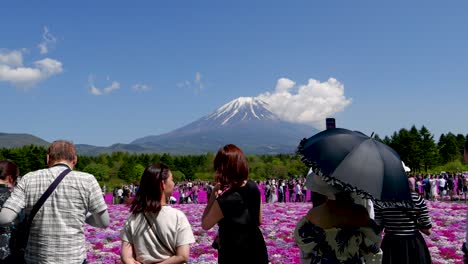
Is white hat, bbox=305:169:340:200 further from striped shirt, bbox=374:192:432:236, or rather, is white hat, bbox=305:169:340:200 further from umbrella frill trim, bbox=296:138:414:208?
striped shirt, bbox=374:192:432:236

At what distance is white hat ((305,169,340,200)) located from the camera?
11.1 feet

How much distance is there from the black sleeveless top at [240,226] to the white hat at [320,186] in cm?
91

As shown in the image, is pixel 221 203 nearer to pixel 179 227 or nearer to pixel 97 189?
pixel 179 227

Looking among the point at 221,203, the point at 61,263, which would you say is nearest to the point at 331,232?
the point at 221,203

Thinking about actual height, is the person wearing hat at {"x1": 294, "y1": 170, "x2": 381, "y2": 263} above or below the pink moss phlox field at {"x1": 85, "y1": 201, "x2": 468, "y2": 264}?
above

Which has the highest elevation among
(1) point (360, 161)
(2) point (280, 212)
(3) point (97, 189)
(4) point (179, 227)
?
(1) point (360, 161)

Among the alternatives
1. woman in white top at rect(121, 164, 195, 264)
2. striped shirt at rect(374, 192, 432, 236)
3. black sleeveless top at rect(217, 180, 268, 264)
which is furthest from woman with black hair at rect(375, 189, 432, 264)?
woman in white top at rect(121, 164, 195, 264)

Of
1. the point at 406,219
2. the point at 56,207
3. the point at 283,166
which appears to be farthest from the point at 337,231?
the point at 283,166

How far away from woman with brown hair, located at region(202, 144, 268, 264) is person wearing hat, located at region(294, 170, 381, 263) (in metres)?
0.96

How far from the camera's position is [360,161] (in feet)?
11.3

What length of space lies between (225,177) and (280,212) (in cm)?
1671

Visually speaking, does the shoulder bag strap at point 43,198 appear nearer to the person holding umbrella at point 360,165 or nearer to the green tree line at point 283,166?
the person holding umbrella at point 360,165

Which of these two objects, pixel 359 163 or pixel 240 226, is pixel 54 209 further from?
pixel 359 163

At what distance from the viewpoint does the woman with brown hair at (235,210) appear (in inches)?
168
